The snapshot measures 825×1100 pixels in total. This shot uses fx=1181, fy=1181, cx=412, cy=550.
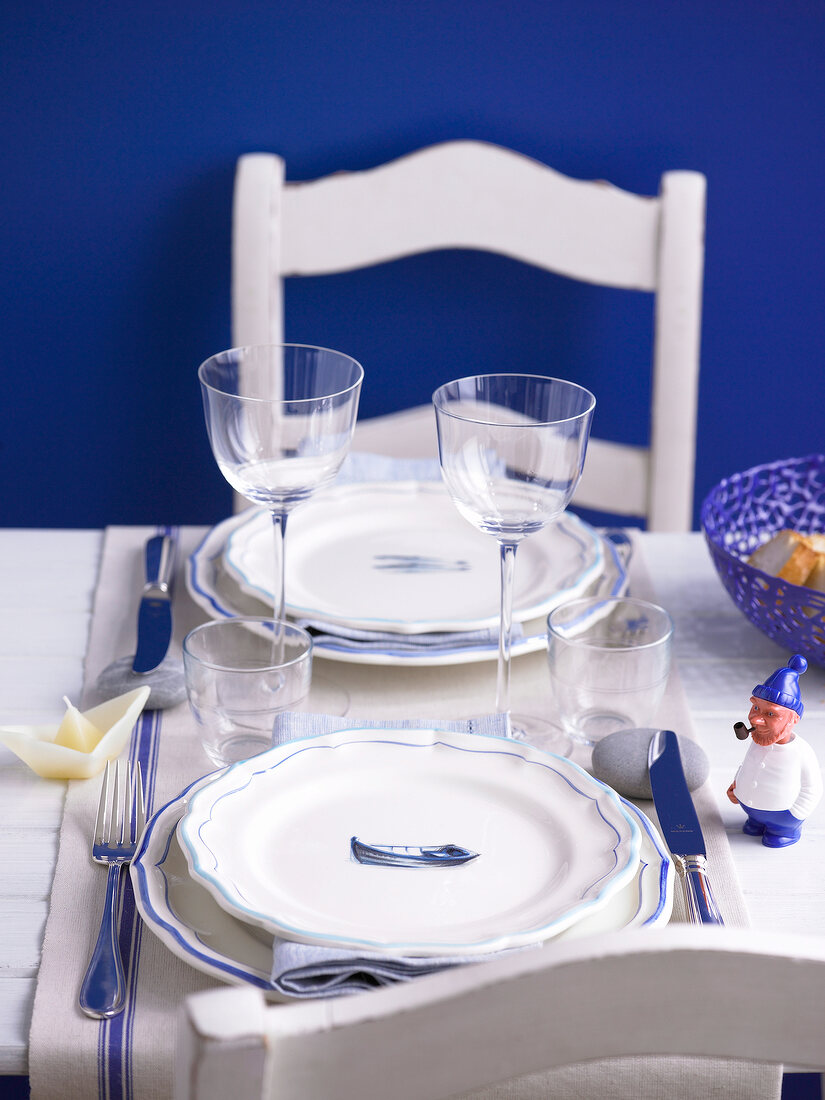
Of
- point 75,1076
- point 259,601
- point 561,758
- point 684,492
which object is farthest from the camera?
point 684,492

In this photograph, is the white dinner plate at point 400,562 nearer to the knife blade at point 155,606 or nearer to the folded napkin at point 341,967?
the knife blade at point 155,606

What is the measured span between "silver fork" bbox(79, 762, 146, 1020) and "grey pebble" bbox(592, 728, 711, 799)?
0.31 metres

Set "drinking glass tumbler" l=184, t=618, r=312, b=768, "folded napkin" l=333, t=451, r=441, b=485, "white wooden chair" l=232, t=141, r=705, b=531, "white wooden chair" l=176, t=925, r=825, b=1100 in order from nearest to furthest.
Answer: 1. "white wooden chair" l=176, t=925, r=825, b=1100
2. "drinking glass tumbler" l=184, t=618, r=312, b=768
3. "folded napkin" l=333, t=451, r=441, b=485
4. "white wooden chair" l=232, t=141, r=705, b=531

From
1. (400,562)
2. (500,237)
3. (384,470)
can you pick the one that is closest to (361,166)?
(500,237)

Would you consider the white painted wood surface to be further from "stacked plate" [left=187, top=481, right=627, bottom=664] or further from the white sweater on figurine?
the white sweater on figurine

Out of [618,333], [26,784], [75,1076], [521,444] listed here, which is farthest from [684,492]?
[75,1076]

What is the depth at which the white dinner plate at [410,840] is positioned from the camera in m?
0.63

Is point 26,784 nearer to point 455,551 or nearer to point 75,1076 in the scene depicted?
point 75,1076

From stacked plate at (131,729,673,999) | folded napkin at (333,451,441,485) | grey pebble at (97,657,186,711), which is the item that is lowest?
grey pebble at (97,657,186,711)

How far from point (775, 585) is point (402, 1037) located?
60 centimetres

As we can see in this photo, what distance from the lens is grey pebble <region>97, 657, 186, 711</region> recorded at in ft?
2.93

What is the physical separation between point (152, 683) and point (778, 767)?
0.46 metres

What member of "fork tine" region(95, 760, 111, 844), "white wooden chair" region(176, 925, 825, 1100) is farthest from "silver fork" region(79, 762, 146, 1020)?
"white wooden chair" region(176, 925, 825, 1100)

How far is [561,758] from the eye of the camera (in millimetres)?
758
